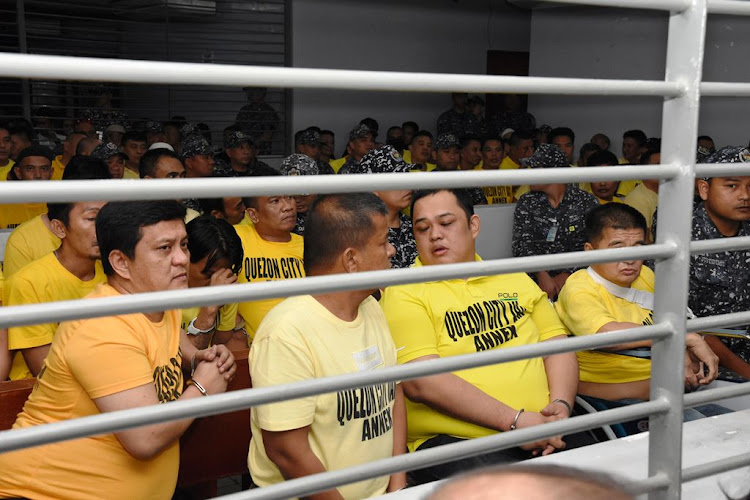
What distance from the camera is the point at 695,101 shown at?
1341 millimetres

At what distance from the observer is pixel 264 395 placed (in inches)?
43.4

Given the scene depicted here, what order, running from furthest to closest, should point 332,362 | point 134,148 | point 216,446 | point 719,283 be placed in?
point 134,148
point 719,283
point 216,446
point 332,362

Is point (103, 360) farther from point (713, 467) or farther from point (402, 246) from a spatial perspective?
point (402, 246)

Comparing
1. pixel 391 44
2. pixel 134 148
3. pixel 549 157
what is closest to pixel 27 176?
pixel 134 148

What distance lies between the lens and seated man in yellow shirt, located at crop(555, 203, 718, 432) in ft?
9.78

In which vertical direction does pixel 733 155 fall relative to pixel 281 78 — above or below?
below

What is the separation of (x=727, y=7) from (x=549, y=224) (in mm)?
4361

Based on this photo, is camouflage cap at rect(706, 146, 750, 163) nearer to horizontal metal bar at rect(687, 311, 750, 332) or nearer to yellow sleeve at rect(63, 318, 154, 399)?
horizontal metal bar at rect(687, 311, 750, 332)

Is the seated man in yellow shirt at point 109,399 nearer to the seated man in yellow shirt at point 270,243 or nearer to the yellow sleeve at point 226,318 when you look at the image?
the yellow sleeve at point 226,318

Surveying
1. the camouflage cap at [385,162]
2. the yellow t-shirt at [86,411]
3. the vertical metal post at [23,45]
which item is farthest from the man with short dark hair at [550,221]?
the vertical metal post at [23,45]

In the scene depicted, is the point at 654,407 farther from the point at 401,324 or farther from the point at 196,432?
the point at 196,432

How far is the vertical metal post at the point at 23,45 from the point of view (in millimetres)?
9320

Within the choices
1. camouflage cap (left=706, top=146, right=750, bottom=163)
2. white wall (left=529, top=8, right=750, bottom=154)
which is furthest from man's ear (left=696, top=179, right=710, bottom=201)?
white wall (left=529, top=8, right=750, bottom=154)

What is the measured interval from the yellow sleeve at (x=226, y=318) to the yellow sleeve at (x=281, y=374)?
1.48 metres
